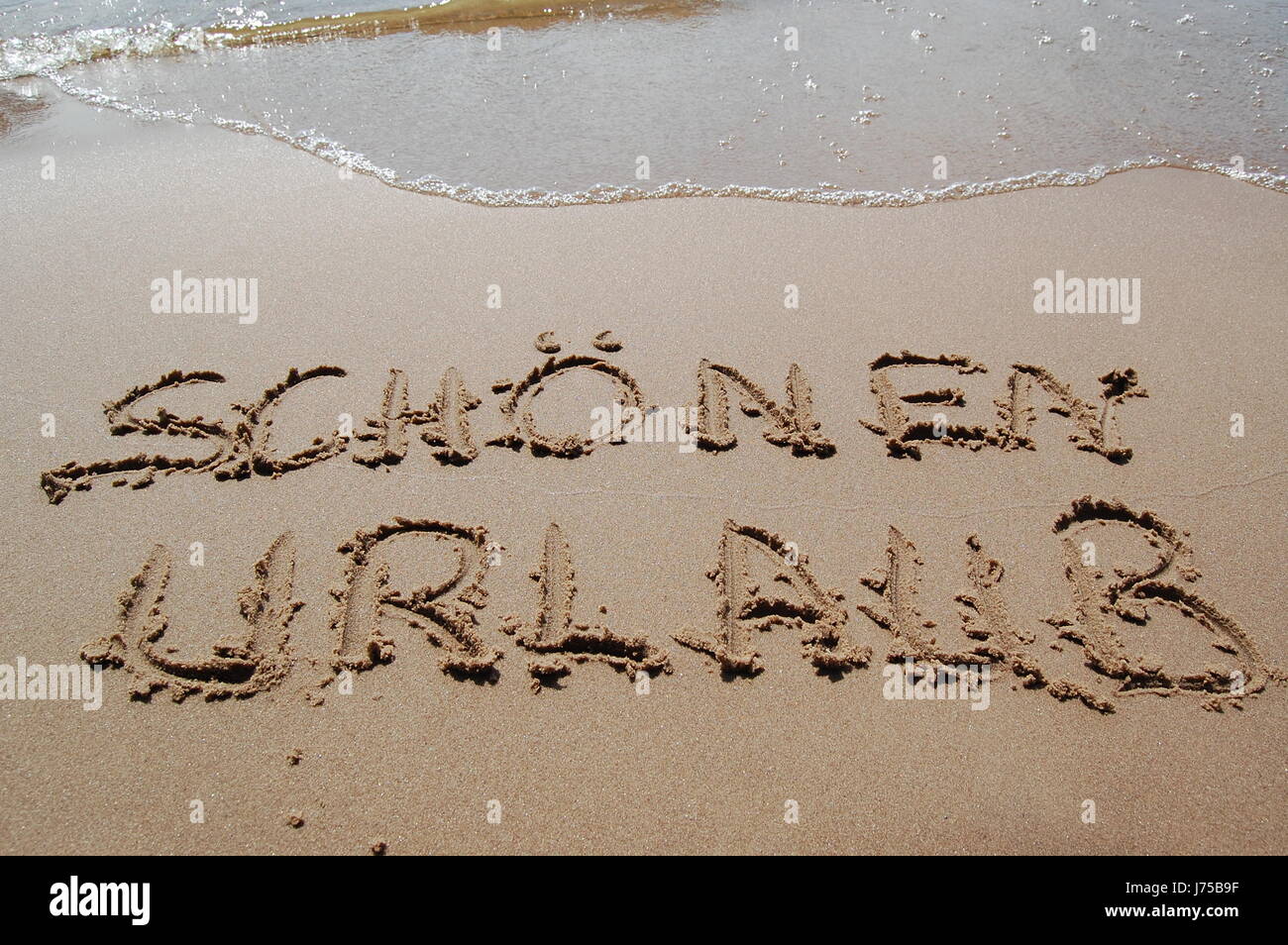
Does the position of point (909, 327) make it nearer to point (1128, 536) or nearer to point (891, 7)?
point (1128, 536)

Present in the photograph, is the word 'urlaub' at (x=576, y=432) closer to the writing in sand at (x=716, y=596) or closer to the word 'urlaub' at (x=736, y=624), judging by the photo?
the writing in sand at (x=716, y=596)

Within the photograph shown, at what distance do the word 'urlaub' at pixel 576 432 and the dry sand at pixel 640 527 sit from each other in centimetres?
5

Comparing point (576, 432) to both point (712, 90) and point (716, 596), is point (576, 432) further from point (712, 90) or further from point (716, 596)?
point (712, 90)

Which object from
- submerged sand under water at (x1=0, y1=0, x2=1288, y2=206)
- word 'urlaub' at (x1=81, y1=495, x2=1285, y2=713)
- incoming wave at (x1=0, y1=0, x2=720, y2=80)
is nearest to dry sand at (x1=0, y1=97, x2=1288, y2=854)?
→ word 'urlaub' at (x1=81, y1=495, x2=1285, y2=713)

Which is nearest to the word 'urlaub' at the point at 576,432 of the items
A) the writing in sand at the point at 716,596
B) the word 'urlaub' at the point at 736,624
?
the writing in sand at the point at 716,596

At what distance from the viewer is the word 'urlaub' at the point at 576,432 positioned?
3.30 meters

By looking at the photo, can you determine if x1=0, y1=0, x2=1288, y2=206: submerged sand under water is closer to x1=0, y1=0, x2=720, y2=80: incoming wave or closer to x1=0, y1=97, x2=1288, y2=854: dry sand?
x1=0, y1=0, x2=720, y2=80: incoming wave

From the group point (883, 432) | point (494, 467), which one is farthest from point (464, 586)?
point (883, 432)

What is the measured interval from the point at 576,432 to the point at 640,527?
23.9 inches

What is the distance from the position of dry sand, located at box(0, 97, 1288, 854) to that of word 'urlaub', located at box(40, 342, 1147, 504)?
0.16 ft
